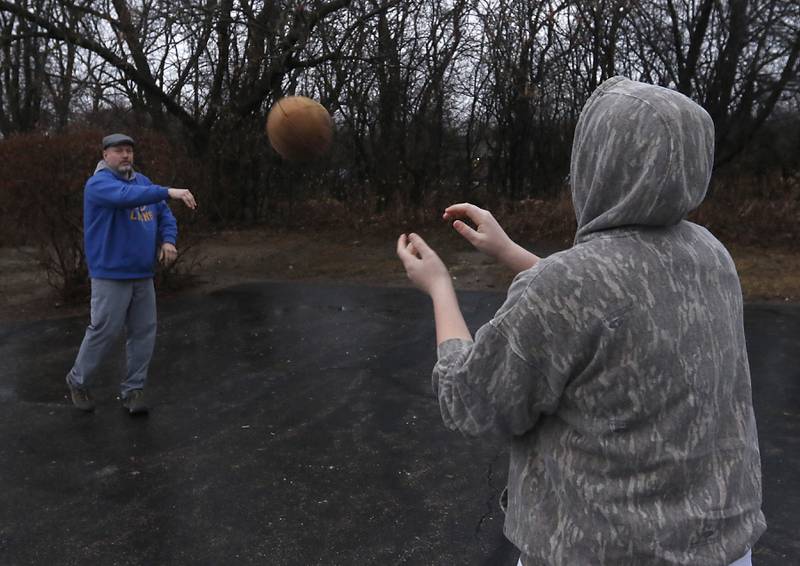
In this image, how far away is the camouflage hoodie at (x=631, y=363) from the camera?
4.80 feet

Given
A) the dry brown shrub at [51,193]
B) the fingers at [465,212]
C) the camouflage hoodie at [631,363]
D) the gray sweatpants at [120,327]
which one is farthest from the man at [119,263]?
the camouflage hoodie at [631,363]

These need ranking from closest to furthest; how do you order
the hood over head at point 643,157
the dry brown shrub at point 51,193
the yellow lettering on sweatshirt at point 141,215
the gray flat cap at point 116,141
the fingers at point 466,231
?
the hood over head at point 643,157 < the fingers at point 466,231 < the gray flat cap at point 116,141 < the yellow lettering on sweatshirt at point 141,215 < the dry brown shrub at point 51,193

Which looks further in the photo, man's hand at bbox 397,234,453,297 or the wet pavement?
the wet pavement

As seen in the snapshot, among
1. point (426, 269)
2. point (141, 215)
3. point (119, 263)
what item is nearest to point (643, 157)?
point (426, 269)

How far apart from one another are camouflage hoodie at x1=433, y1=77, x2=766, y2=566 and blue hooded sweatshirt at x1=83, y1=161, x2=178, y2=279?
4146 mm

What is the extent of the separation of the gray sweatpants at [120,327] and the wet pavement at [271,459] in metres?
0.30

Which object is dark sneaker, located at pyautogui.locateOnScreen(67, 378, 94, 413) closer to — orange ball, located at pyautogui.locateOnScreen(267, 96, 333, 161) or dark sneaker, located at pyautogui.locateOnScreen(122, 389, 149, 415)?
dark sneaker, located at pyautogui.locateOnScreen(122, 389, 149, 415)

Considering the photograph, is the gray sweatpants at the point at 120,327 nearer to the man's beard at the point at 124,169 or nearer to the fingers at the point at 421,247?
the man's beard at the point at 124,169

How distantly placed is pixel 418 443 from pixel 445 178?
12251mm

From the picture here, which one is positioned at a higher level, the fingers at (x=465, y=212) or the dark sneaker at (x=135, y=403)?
the fingers at (x=465, y=212)

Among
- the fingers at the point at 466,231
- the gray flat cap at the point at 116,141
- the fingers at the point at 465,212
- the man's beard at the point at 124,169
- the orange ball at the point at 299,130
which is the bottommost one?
the fingers at the point at 466,231

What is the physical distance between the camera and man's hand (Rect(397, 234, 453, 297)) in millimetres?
1821

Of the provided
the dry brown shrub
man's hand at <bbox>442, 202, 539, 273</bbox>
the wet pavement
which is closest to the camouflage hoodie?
man's hand at <bbox>442, 202, 539, 273</bbox>

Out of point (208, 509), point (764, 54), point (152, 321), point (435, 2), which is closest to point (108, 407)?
point (152, 321)
